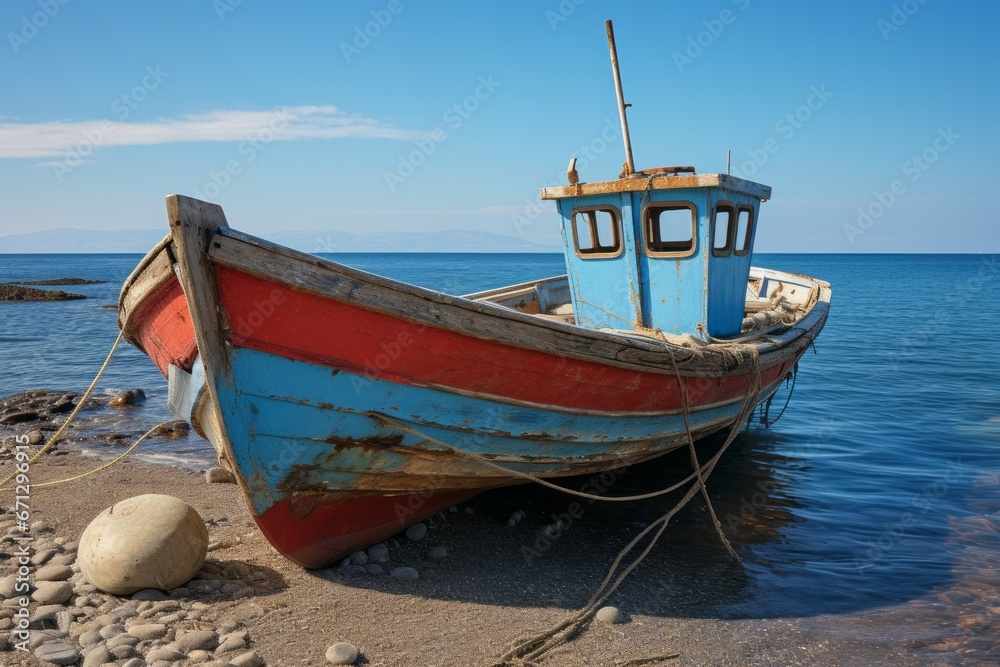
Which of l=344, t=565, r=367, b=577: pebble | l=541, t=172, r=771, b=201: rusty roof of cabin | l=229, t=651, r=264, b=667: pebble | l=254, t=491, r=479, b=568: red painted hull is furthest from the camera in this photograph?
l=541, t=172, r=771, b=201: rusty roof of cabin

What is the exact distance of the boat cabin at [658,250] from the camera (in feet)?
22.3

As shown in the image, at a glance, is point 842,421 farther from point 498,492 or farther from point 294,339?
point 294,339

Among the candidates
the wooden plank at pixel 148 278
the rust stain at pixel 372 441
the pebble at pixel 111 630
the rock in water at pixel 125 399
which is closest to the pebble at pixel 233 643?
the pebble at pixel 111 630

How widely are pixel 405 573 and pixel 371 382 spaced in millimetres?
1584

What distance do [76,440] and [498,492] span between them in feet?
20.1

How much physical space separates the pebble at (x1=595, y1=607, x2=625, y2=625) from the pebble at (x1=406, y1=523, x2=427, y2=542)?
1.58m

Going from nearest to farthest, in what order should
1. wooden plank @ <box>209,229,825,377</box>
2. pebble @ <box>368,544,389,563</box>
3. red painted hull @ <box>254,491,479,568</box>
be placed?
wooden plank @ <box>209,229,825,377</box>
red painted hull @ <box>254,491,479,568</box>
pebble @ <box>368,544,389,563</box>

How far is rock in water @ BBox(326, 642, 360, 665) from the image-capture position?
13.0 feet

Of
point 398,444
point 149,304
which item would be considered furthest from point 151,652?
point 149,304

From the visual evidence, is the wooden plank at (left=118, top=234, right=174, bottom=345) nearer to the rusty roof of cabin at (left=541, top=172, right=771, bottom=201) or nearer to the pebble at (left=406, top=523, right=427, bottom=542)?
the pebble at (left=406, top=523, right=427, bottom=542)

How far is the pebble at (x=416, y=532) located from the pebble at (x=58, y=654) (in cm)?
240

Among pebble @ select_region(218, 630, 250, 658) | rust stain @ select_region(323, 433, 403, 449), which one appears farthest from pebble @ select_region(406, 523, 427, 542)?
pebble @ select_region(218, 630, 250, 658)

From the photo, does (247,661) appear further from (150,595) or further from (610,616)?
(610,616)

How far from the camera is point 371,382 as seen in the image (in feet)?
14.3
